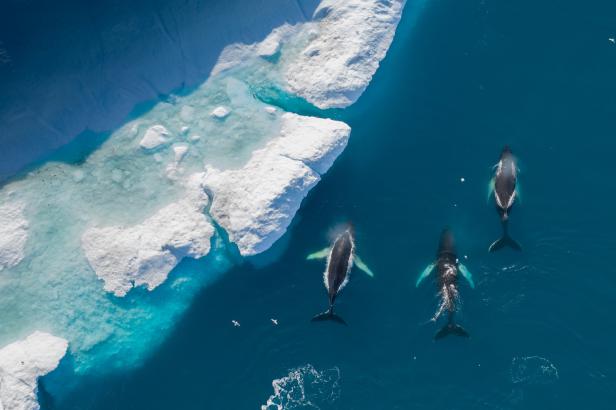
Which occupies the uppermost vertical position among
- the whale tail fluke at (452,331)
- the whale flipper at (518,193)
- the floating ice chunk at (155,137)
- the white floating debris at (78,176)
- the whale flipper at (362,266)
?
the floating ice chunk at (155,137)

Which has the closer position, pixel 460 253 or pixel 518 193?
pixel 460 253

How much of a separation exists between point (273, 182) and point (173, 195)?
10.9 feet

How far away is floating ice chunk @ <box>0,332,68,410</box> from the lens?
13.7 m

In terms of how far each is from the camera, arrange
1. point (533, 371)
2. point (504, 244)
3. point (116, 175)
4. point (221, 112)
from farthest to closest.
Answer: point (221, 112), point (116, 175), point (504, 244), point (533, 371)

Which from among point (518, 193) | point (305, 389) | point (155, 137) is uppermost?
point (155, 137)

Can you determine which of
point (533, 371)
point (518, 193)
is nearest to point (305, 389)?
point (533, 371)

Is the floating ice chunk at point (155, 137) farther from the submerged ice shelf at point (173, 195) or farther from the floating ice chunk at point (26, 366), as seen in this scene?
the floating ice chunk at point (26, 366)

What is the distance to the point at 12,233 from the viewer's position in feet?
51.3

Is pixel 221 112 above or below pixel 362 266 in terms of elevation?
above

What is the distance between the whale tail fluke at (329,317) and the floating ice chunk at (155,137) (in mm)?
7511

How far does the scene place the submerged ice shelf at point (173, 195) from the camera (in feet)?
49.0

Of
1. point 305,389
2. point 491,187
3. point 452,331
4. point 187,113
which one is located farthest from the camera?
point 187,113

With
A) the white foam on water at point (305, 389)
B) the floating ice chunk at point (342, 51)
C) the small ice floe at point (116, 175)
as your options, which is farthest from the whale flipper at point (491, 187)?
the small ice floe at point (116, 175)

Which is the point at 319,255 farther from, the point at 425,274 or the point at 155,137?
the point at 155,137
